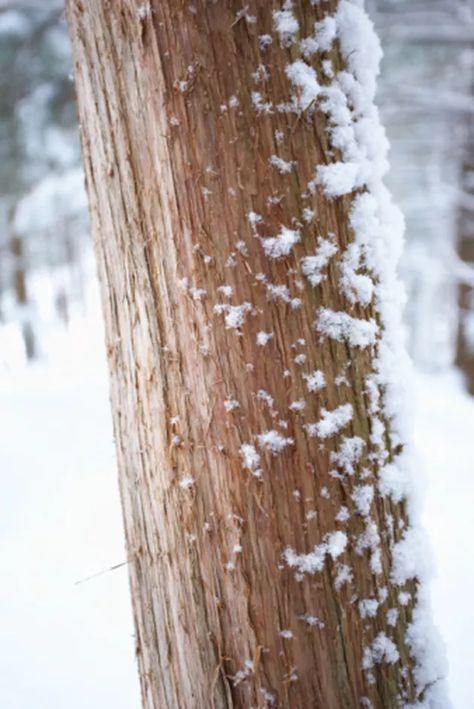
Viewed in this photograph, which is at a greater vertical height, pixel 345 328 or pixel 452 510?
pixel 452 510

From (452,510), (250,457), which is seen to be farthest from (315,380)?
(452,510)

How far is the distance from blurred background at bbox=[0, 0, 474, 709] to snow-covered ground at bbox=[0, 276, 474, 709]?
17mm

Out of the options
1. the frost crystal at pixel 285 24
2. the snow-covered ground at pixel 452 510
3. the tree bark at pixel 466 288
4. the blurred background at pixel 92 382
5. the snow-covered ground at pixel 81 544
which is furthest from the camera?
the tree bark at pixel 466 288

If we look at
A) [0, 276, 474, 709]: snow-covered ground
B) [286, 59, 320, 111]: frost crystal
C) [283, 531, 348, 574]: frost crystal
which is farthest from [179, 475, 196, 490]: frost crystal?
[286, 59, 320, 111]: frost crystal

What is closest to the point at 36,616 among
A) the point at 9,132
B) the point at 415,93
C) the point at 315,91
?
the point at 315,91

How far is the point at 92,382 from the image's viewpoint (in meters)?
10.2

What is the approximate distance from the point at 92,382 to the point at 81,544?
5.38 meters

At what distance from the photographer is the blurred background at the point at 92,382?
3801 millimetres

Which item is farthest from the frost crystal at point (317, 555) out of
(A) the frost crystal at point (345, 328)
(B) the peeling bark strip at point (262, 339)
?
(A) the frost crystal at point (345, 328)

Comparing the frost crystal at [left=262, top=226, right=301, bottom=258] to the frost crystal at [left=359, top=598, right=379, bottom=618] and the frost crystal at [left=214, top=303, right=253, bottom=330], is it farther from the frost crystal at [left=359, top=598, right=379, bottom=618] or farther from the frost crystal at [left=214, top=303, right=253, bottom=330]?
the frost crystal at [left=359, top=598, right=379, bottom=618]

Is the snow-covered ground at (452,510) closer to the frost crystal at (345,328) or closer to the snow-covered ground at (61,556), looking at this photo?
the frost crystal at (345,328)

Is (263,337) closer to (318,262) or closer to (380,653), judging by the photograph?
(318,262)

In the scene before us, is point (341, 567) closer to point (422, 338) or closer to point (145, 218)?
point (145, 218)

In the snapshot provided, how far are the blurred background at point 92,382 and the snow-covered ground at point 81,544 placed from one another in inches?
0.7
